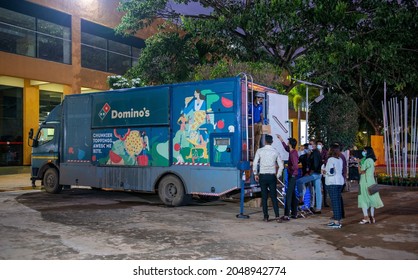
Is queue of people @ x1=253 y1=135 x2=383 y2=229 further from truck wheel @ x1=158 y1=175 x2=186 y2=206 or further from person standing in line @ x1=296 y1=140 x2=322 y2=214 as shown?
truck wheel @ x1=158 y1=175 x2=186 y2=206

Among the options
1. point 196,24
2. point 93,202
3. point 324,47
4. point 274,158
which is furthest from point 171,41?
point 274,158

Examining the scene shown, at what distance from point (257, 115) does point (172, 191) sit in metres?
2.85

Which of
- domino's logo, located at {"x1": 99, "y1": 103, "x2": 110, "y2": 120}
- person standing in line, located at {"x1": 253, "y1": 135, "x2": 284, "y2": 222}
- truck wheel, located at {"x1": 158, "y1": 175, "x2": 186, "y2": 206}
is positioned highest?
domino's logo, located at {"x1": 99, "y1": 103, "x2": 110, "y2": 120}

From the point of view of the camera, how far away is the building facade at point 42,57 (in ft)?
77.3

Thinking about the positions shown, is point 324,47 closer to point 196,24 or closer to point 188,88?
point 196,24

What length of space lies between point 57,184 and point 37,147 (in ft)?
5.22

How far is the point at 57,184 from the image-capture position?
14047 mm

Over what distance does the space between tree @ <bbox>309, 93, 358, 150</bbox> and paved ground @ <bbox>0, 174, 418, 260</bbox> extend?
4.23 m

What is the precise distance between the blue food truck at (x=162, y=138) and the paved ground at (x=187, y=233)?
0.77m

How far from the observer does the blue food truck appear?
1033 cm

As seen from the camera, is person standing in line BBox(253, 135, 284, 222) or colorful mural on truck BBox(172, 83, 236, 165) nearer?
person standing in line BBox(253, 135, 284, 222)

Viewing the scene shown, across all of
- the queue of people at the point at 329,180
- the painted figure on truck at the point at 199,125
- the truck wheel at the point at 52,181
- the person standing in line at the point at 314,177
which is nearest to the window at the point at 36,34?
the truck wheel at the point at 52,181

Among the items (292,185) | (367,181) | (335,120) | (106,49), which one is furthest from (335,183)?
(106,49)

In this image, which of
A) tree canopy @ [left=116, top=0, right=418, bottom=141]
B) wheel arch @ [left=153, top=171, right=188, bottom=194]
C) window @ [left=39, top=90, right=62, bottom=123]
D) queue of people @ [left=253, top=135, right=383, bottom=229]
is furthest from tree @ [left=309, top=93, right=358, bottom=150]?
window @ [left=39, top=90, right=62, bottom=123]
